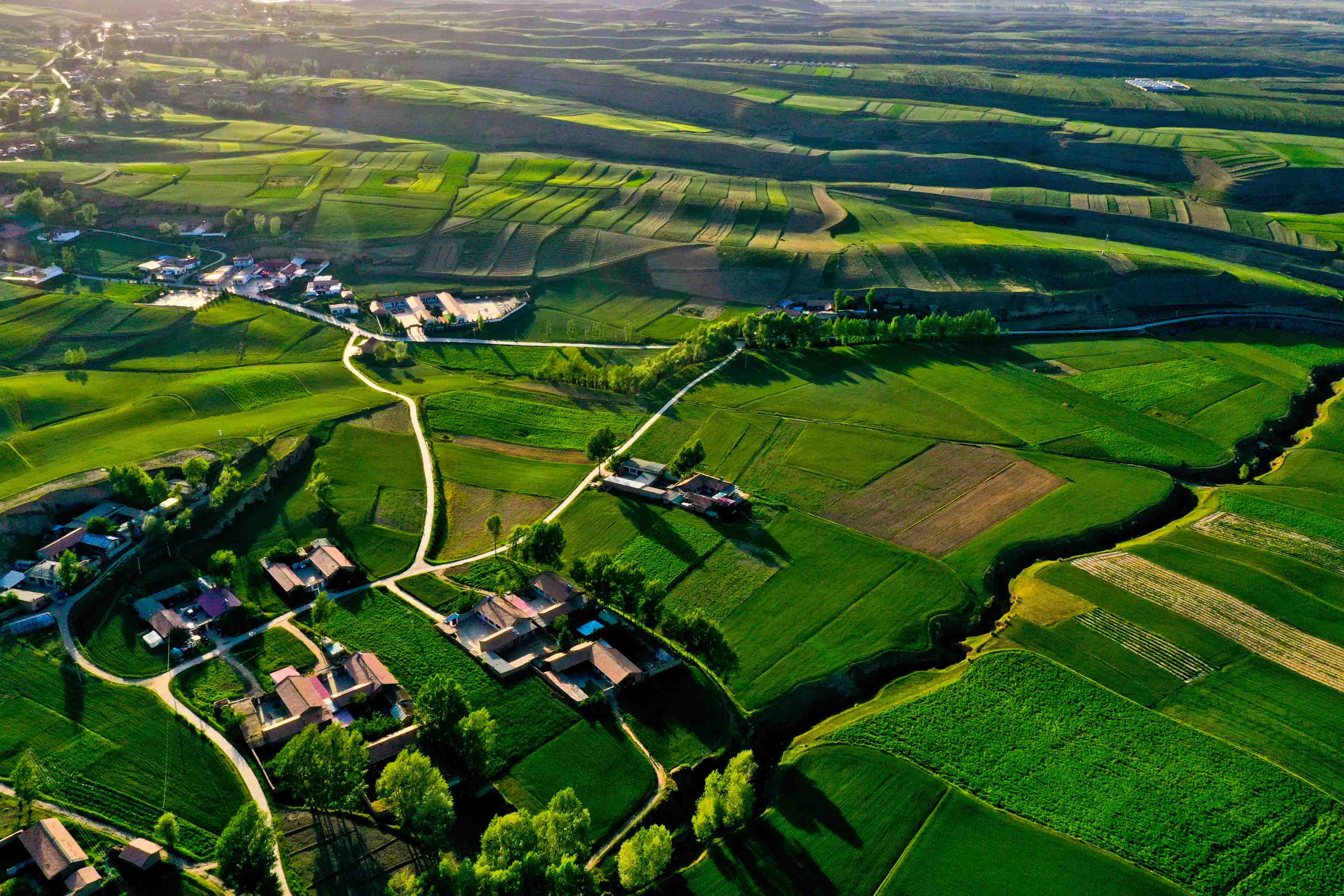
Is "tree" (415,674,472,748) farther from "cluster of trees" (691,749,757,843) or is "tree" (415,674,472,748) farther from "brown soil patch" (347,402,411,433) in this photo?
"brown soil patch" (347,402,411,433)

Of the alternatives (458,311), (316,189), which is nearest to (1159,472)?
(458,311)

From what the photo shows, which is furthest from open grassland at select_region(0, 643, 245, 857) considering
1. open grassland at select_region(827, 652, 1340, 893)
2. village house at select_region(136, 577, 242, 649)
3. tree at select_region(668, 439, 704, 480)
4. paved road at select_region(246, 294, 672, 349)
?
paved road at select_region(246, 294, 672, 349)

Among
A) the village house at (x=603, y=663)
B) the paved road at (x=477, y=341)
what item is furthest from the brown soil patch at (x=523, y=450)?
the village house at (x=603, y=663)

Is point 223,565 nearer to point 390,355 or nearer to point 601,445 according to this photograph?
point 601,445

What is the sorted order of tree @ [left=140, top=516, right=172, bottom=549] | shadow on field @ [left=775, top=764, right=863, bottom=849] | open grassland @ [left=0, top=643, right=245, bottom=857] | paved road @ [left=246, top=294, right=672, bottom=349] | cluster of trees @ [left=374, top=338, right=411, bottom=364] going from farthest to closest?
paved road @ [left=246, top=294, right=672, bottom=349]
cluster of trees @ [left=374, top=338, right=411, bottom=364]
tree @ [left=140, top=516, right=172, bottom=549]
shadow on field @ [left=775, top=764, right=863, bottom=849]
open grassland @ [left=0, top=643, right=245, bottom=857]

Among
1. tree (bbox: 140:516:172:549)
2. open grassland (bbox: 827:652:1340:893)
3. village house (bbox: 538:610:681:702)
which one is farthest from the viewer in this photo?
tree (bbox: 140:516:172:549)

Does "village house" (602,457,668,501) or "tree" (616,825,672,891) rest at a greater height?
"village house" (602,457,668,501)
